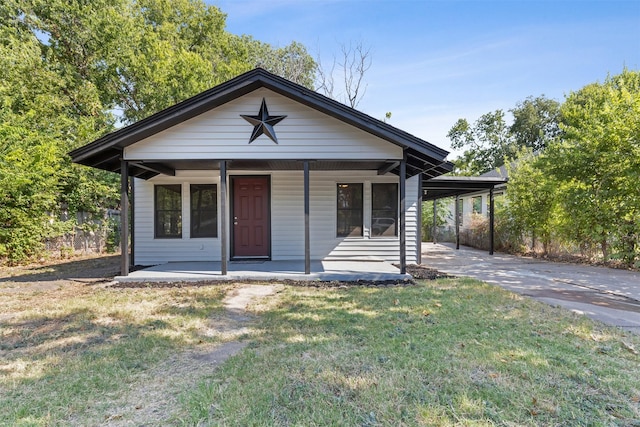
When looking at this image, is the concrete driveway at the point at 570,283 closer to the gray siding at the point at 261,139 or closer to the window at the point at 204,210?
the gray siding at the point at 261,139

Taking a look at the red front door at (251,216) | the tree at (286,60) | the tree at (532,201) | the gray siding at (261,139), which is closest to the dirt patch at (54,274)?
the gray siding at (261,139)

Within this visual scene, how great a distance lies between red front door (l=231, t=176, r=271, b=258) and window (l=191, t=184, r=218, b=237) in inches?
23.2

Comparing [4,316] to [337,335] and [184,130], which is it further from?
[337,335]

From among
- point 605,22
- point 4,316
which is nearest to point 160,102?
point 4,316

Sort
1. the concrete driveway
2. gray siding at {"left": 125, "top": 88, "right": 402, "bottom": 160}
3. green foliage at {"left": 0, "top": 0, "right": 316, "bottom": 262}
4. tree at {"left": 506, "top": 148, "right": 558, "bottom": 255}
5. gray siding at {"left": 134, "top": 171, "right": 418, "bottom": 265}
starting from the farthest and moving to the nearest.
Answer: tree at {"left": 506, "top": 148, "right": 558, "bottom": 255}
green foliage at {"left": 0, "top": 0, "right": 316, "bottom": 262}
gray siding at {"left": 134, "top": 171, "right": 418, "bottom": 265}
gray siding at {"left": 125, "top": 88, "right": 402, "bottom": 160}
the concrete driveway

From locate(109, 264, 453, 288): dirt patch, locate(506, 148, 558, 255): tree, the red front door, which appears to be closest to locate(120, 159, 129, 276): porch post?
locate(109, 264, 453, 288): dirt patch

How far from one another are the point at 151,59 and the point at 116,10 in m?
2.90

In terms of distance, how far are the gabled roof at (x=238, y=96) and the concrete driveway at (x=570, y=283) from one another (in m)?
3.00

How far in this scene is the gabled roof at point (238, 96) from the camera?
6.16 meters

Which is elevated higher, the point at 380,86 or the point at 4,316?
the point at 380,86

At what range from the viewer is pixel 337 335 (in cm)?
360

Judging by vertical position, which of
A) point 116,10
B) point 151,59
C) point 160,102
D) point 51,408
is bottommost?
point 51,408

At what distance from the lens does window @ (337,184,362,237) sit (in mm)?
8789

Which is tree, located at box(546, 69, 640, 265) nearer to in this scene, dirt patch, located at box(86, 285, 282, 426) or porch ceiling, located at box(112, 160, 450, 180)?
porch ceiling, located at box(112, 160, 450, 180)
